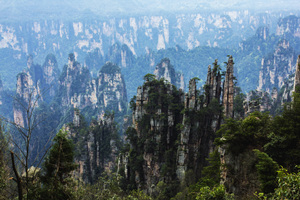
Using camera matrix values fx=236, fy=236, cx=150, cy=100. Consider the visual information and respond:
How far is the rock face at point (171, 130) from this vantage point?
28.6 meters

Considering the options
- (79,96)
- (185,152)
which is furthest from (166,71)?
(185,152)

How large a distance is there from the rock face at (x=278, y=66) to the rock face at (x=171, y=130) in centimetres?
11077

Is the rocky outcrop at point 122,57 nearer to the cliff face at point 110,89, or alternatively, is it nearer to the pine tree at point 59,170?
the cliff face at point 110,89

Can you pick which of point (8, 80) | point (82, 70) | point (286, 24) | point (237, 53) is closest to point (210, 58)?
point (237, 53)

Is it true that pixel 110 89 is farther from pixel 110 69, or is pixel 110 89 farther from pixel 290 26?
pixel 290 26

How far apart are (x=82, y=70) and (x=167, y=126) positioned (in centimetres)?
10394

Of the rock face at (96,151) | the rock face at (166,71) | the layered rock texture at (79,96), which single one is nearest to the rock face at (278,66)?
the rock face at (166,71)

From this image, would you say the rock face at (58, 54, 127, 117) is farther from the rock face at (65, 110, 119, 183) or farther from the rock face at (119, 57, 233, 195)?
the rock face at (119, 57, 233, 195)

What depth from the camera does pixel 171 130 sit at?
104 ft

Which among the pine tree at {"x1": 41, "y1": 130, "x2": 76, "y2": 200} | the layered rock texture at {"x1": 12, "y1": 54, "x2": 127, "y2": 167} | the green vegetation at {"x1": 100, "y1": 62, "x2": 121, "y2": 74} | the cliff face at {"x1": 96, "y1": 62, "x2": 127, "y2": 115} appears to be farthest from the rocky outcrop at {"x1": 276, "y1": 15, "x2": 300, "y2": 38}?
the pine tree at {"x1": 41, "y1": 130, "x2": 76, "y2": 200}

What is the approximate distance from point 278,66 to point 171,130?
394 feet

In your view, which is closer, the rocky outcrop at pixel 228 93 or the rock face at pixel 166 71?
the rocky outcrop at pixel 228 93

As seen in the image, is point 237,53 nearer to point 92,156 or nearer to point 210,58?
point 210,58

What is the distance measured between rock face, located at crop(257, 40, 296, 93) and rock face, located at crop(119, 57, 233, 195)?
4361 inches
